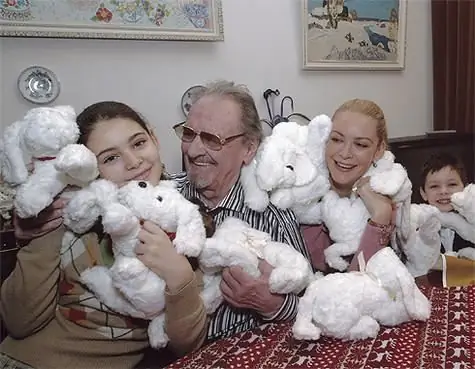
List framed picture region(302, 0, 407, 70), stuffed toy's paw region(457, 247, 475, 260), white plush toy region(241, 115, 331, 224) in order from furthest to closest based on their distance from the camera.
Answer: framed picture region(302, 0, 407, 70)
stuffed toy's paw region(457, 247, 475, 260)
white plush toy region(241, 115, 331, 224)

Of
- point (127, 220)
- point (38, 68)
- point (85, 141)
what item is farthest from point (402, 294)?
point (38, 68)

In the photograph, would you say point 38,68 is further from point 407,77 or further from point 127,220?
point 407,77

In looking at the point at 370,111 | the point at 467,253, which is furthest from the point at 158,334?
the point at 467,253

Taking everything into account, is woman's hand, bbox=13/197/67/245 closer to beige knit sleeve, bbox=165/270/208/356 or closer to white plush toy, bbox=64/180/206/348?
white plush toy, bbox=64/180/206/348

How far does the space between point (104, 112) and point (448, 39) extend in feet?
9.25

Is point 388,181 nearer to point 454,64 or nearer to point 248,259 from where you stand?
point 248,259

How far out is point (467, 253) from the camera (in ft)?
5.92

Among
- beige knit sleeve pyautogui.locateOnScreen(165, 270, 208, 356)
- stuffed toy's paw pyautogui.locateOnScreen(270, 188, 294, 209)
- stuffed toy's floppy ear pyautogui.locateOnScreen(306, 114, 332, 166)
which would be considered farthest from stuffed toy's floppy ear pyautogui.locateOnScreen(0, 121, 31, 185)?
stuffed toy's floppy ear pyautogui.locateOnScreen(306, 114, 332, 166)

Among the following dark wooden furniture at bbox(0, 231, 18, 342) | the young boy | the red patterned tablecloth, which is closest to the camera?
the red patterned tablecloth

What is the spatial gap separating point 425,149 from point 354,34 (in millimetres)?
911

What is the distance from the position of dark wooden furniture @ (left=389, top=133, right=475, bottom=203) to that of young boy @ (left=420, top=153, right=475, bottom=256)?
0.28m

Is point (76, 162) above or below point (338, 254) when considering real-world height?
above

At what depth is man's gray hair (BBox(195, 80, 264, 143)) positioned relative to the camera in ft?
4.78

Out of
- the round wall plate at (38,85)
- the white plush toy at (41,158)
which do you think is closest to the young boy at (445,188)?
the white plush toy at (41,158)
